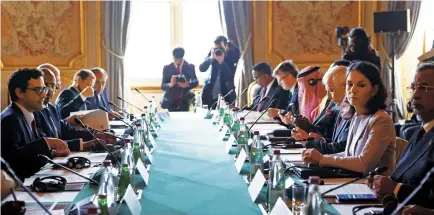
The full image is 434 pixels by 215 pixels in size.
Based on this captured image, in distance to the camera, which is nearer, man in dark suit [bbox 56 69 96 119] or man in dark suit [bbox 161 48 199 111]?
man in dark suit [bbox 56 69 96 119]

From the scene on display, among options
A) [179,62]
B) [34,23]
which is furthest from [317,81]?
[34,23]

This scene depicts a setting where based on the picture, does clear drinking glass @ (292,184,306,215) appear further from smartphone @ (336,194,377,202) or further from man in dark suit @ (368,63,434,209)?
man in dark suit @ (368,63,434,209)

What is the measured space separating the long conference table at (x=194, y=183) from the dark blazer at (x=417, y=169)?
28cm

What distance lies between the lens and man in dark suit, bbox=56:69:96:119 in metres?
4.63

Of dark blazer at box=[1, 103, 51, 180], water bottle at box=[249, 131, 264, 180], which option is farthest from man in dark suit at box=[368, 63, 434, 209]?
dark blazer at box=[1, 103, 51, 180]

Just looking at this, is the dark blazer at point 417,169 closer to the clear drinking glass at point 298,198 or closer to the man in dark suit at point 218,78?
the clear drinking glass at point 298,198

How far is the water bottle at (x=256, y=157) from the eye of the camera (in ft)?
7.91

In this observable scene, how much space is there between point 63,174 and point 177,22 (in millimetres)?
5466

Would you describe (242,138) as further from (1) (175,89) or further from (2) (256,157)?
(1) (175,89)

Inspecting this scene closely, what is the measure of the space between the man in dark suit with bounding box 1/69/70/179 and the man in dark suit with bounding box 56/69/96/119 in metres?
1.45

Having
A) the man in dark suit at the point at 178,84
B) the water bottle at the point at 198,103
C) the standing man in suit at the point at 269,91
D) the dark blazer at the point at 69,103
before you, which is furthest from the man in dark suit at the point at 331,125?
the man in dark suit at the point at 178,84

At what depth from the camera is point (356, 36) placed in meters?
5.06

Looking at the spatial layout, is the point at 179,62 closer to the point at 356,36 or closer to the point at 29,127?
the point at 356,36

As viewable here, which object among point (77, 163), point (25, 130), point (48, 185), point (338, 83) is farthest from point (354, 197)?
point (25, 130)
